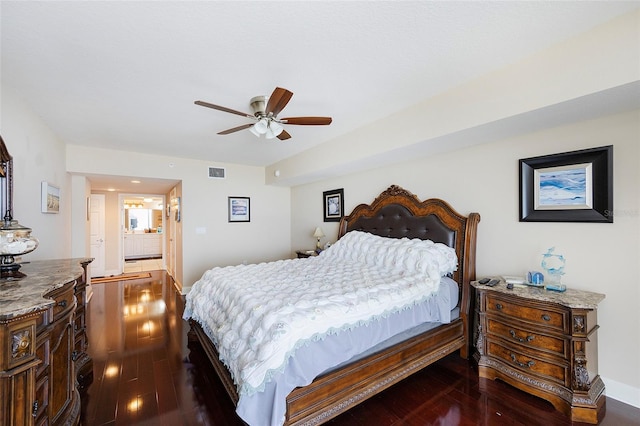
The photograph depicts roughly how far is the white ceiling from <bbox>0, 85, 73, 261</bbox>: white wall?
200 mm

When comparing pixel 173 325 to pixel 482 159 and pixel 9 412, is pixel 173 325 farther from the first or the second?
pixel 482 159

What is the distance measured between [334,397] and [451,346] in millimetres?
1428

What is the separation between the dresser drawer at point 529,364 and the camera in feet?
6.43

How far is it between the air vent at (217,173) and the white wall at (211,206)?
71mm

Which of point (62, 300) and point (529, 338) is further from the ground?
point (62, 300)

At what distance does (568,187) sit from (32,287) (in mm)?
3729

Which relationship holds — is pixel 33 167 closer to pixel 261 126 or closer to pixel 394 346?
pixel 261 126

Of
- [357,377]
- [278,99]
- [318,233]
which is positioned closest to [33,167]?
[278,99]

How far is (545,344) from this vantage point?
6.69 ft

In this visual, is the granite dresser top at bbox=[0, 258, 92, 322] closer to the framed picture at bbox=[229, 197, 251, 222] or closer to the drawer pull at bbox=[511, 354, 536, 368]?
the drawer pull at bbox=[511, 354, 536, 368]

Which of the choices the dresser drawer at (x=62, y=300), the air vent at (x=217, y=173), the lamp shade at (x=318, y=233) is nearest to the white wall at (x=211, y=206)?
the air vent at (x=217, y=173)

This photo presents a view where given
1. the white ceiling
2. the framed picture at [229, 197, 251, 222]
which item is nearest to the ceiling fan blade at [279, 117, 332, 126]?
the white ceiling

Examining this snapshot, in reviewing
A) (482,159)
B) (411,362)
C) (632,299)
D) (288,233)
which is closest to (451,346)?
(411,362)

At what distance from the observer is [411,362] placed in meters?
2.24
